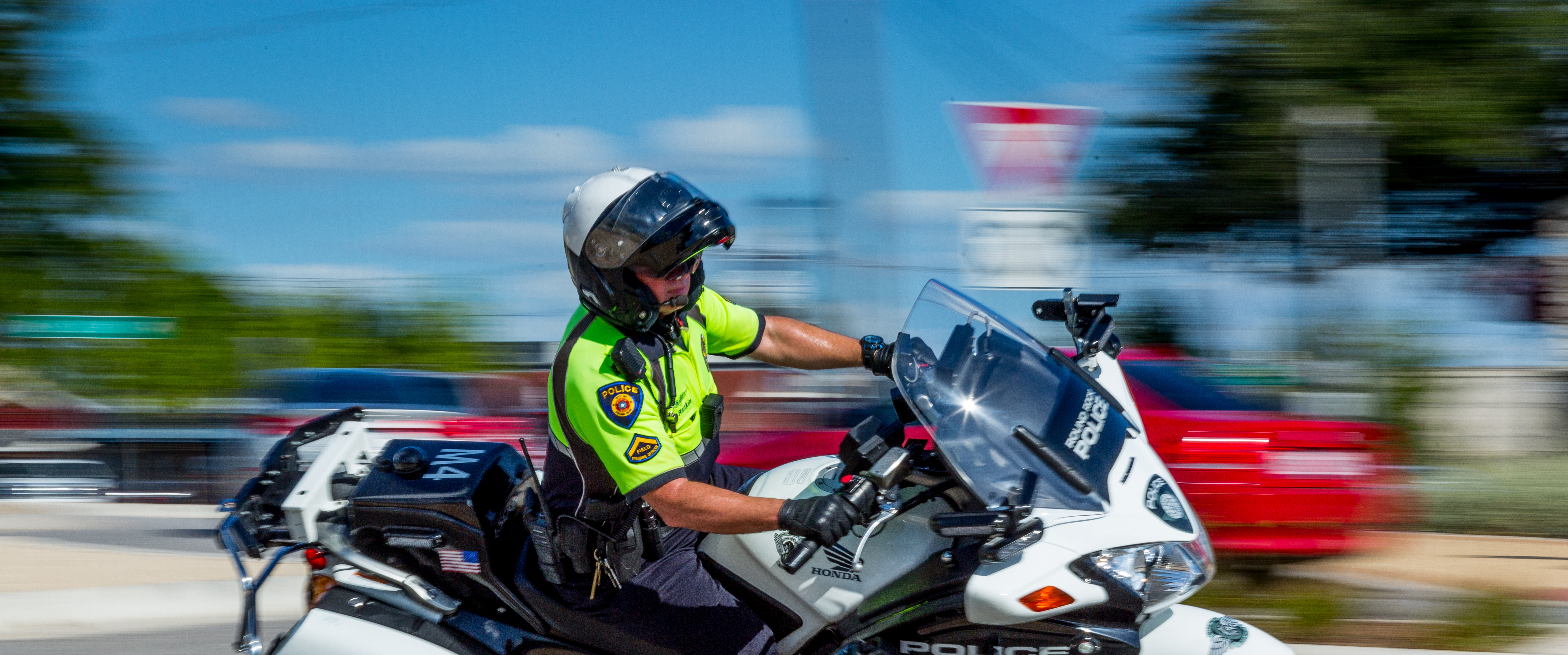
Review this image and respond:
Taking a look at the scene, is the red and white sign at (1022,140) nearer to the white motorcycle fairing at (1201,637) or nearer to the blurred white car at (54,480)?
the white motorcycle fairing at (1201,637)

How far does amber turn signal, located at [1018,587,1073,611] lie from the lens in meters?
2.34

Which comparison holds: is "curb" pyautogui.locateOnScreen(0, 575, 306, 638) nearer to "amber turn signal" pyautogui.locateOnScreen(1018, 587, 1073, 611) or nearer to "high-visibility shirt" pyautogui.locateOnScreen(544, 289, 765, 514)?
"high-visibility shirt" pyautogui.locateOnScreen(544, 289, 765, 514)

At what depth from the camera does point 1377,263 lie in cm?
842

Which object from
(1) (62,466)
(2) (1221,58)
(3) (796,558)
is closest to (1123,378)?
(3) (796,558)

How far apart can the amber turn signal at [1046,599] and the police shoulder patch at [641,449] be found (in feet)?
2.82

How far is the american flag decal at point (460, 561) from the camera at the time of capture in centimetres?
300

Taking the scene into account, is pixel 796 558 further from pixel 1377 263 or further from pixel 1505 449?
pixel 1505 449

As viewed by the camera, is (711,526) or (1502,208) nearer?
(711,526)

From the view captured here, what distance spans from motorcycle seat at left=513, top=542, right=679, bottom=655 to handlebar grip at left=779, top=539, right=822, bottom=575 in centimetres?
52

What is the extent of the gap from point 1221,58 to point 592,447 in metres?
7.82

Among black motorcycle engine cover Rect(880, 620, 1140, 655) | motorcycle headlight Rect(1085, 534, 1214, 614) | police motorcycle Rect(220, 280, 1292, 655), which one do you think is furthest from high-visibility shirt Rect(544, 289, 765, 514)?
motorcycle headlight Rect(1085, 534, 1214, 614)

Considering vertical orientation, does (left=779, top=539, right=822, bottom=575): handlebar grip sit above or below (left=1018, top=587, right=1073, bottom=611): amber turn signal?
below

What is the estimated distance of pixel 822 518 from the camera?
2.33 meters

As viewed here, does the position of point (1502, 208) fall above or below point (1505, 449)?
above
